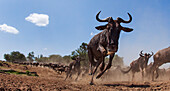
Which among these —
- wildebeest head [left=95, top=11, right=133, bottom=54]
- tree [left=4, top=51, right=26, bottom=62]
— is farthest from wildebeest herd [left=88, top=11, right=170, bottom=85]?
tree [left=4, top=51, right=26, bottom=62]

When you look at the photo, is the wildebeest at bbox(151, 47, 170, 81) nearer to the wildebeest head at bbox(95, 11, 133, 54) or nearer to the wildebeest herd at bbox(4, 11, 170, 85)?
the wildebeest herd at bbox(4, 11, 170, 85)

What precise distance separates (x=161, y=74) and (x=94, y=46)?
990 centimetres

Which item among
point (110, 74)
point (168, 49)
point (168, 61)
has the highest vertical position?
point (168, 49)

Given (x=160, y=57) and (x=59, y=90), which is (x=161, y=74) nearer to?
(x=160, y=57)

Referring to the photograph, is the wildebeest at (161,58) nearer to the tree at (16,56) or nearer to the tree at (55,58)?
the tree at (55,58)

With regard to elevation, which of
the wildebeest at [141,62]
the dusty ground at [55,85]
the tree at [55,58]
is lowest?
the dusty ground at [55,85]

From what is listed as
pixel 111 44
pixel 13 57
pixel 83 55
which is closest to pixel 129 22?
pixel 111 44

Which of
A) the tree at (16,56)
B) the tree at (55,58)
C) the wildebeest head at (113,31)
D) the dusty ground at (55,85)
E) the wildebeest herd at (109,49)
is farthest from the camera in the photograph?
the tree at (16,56)

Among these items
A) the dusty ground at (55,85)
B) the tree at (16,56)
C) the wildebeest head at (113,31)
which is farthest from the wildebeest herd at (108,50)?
the tree at (16,56)

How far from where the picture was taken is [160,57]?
9.41 meters

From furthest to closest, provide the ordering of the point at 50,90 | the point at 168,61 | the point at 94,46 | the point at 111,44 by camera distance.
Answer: the point at 168,61
the point at 94,46
the point at 111,44
the point at 50,90

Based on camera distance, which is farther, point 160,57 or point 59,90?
point 160,57

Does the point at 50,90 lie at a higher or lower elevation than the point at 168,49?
lower

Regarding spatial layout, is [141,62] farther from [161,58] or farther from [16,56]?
[16,56]
